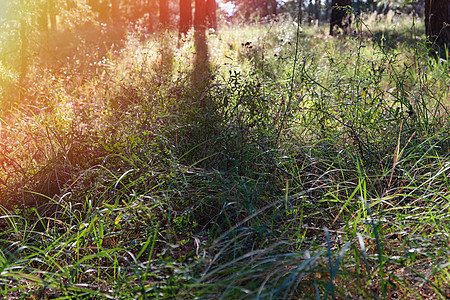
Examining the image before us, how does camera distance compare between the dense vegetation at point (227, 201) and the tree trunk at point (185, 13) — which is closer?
the dense vegetation at point (227, 201)

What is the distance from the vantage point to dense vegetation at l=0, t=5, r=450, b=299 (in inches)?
58.6

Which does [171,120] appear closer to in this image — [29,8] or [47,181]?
[47,181]

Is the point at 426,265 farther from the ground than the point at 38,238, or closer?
farther from the ground

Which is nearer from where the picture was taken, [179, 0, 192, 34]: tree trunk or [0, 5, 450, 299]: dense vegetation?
[0, 5, 450, 299]: dense vegetation

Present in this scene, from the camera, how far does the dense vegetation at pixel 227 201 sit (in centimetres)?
149

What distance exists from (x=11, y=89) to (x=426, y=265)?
5.01m

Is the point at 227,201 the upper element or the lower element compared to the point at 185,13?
lower

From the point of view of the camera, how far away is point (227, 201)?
2.14m

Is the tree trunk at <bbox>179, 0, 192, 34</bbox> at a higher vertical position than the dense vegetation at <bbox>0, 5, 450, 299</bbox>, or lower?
higher

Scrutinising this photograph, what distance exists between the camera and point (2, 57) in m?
6.57

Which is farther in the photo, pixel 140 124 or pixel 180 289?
pixel 140 124

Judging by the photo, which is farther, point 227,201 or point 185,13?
point 185,13

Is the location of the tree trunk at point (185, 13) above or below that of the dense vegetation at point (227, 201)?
above

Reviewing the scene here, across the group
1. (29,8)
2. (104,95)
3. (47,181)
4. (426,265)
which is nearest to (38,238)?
(47,181)
